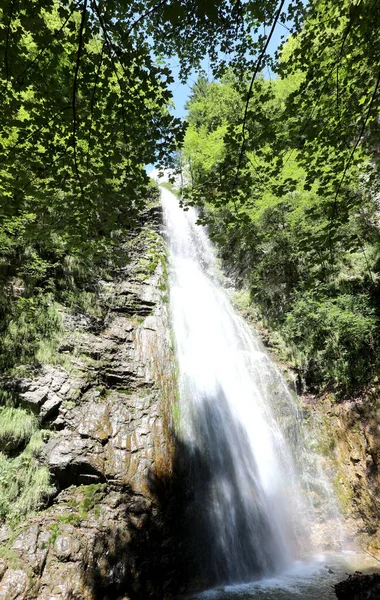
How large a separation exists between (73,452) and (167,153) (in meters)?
5.26

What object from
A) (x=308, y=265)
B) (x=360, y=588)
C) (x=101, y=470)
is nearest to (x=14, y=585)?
(x=101, y=470)

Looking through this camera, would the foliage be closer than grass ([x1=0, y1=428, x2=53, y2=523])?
No

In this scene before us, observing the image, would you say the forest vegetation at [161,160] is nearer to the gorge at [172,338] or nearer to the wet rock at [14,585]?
the gorge at [172,338]

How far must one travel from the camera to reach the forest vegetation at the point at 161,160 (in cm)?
438

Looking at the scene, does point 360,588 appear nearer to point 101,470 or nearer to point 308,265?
point 101,470

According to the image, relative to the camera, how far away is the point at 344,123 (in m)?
5.60

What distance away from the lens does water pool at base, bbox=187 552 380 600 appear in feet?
17.6

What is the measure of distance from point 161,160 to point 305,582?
7948 mm

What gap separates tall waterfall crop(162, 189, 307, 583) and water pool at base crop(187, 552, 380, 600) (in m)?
0.31

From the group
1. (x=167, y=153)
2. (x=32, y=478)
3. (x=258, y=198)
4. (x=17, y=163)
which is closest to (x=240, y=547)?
(x=32, y=478)

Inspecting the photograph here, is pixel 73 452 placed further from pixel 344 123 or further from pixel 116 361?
pixel 344 123

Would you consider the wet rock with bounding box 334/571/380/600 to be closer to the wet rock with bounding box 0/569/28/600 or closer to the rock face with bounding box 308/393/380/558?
the rock face with bounding box 308/393/380/558

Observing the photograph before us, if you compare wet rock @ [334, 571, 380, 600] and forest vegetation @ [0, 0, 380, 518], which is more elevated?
forest vegetation @ [0, 0, 380, 518]

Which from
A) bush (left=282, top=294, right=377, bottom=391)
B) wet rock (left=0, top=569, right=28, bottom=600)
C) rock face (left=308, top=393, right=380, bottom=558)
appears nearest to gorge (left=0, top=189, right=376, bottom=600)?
wet rock (left=0, top=569, right=28, bottom=600)
